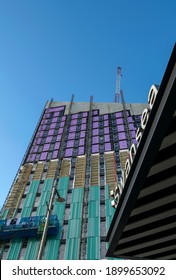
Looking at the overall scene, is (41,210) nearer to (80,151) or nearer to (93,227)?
(93,227)

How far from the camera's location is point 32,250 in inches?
1538

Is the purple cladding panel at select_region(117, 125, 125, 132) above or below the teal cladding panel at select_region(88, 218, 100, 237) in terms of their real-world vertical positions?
above

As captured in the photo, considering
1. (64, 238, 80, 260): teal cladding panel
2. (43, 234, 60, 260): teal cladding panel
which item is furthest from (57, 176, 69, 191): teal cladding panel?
(64, 238, 80, 260): teal cladding panel

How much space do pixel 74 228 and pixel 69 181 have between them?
42.2 ft

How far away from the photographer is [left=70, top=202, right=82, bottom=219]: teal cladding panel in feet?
144

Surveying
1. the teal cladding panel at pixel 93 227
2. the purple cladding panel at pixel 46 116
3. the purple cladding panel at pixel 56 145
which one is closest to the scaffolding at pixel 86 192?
the teal cladding panel at pixel 93 227

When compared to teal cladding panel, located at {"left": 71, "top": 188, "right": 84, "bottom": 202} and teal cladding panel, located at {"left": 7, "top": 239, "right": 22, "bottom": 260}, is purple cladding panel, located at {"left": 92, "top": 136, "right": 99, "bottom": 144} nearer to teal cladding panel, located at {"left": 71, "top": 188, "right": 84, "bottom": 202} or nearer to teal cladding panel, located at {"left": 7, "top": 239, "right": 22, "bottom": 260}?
teal cladding panel, located at {"left": 71, "top": 188, "right": 84, "bottom": 202}

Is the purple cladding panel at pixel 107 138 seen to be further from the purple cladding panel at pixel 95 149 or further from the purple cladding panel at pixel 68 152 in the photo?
the purple cladding panel at pixel 68 152

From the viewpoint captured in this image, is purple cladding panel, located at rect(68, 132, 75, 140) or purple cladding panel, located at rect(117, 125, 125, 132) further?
purple cladding panel, located at rect(68, 132, 75, 140)

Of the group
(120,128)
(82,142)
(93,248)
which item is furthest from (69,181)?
(120,128)

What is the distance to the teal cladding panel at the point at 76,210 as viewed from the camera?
1725 inches
